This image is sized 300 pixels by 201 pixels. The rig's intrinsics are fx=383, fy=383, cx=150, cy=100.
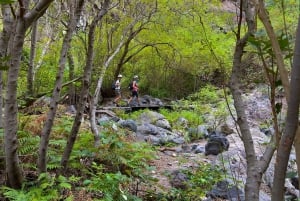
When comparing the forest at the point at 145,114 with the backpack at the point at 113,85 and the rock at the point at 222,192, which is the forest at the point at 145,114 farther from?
the backpack at the point at 113,85

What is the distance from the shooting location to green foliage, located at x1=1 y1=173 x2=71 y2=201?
9.50ft

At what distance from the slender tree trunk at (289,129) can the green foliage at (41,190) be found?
2344 millimetres

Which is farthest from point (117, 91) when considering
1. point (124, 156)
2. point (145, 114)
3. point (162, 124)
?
point (124, 156)

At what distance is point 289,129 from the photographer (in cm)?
85

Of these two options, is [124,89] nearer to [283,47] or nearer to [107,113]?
[107,113]

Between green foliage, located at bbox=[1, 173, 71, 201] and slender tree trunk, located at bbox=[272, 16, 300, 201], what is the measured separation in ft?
7.69

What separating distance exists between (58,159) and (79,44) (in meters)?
6.82

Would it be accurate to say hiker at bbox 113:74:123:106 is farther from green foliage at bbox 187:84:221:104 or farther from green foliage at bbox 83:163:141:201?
green foliage at bbox 83:163:141:201

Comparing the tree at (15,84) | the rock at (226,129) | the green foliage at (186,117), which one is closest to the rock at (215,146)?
the rock at (226,129)

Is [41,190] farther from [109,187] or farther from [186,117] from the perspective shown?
[186,117]

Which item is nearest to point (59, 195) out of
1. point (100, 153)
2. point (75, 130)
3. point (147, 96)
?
point (75, 130)

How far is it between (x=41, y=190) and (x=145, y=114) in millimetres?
8219

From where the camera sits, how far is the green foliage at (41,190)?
289 cm

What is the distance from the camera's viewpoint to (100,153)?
183 inches
